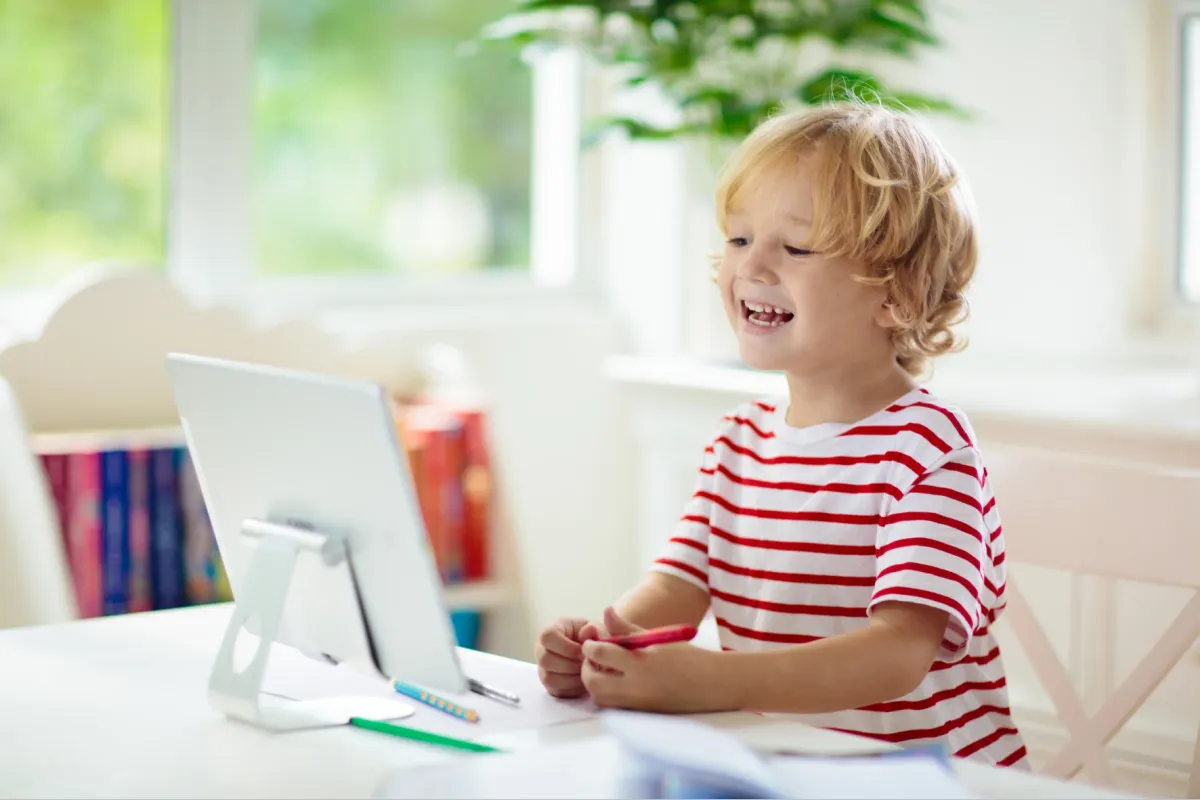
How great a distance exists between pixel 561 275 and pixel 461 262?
0.68ft

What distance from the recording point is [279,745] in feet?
3.04

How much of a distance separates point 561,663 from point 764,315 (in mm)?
348

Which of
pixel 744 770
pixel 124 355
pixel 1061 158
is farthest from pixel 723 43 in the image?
pixel 744 770

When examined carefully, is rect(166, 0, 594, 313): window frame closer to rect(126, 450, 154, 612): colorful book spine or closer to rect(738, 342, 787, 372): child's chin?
rect(126, 450, 154, 612): colorful book spine

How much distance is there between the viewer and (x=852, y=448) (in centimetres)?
118

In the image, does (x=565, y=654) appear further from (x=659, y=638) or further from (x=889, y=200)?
(x=889, y=200)

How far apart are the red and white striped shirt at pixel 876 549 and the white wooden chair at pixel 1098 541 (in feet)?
0.37

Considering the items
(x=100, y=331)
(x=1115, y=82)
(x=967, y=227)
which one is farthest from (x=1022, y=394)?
(x=100, y=331)

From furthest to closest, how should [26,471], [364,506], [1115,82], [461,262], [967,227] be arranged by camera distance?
[461,262], [1115,82], [26,471], [967,227], [364,506]

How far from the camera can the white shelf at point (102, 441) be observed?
6.62 feet

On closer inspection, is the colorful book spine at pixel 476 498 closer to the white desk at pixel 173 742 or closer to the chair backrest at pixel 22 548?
the chair backrest at pixel 22 548

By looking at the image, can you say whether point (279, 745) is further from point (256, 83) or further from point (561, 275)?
point (561, 275)

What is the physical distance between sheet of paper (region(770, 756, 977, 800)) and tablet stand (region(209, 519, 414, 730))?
0.94 feet

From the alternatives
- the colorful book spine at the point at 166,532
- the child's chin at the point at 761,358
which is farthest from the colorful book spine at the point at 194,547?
the child's chin at the point at 761,358
